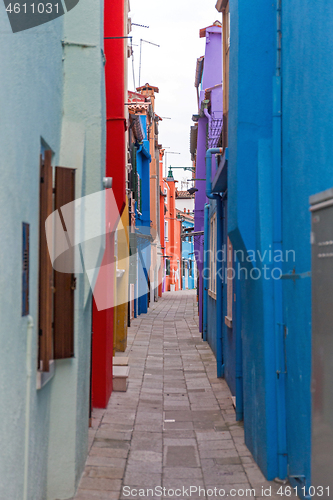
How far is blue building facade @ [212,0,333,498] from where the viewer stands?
3953 millimetres

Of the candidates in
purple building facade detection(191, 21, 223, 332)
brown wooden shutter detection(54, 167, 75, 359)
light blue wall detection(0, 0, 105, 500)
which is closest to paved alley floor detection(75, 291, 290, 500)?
light blue wall detection(0, 0, 105, 500)

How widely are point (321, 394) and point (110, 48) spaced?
7756 millimetres

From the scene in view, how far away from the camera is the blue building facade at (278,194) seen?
3.95 metres

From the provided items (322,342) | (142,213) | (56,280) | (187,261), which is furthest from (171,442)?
(187,261)

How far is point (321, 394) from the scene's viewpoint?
258 centimetres

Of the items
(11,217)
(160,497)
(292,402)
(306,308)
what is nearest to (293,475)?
(292,402)

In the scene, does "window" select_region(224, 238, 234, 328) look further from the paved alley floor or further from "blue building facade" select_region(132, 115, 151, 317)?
"blue building facade" select_region(132, 115, 151, 317)

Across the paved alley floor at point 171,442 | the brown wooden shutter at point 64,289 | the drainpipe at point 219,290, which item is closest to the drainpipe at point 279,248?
the paved alley floor at point 171,442

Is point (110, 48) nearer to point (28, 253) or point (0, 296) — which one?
point (28, 253)

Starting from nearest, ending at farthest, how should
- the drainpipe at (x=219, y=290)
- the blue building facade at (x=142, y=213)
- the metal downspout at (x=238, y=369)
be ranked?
the metal downspout at (x=238, y=369) → the drainpipe at (x=219, y=290) → the blue building facade at (x=142, y=213)

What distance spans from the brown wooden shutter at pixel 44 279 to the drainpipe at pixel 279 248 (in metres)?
2.11

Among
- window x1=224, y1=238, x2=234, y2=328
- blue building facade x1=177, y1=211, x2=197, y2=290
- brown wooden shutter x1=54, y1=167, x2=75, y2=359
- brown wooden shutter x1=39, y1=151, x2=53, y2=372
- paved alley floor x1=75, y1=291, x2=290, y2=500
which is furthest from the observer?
blue building facade x1=177, y1=211, x2=197, y2=290

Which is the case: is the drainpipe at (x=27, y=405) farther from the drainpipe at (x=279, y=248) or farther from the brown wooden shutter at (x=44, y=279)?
the drainpipe at (x=279, y=248)

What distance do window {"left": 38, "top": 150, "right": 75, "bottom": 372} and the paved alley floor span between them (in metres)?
1.38
